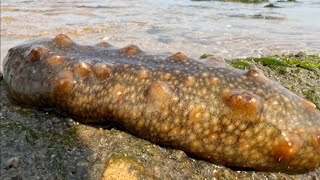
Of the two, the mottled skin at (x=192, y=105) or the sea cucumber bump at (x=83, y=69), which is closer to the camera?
the mottled skin at (x=192, y=105)

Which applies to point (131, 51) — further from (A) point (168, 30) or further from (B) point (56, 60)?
(A) point (168, 30)

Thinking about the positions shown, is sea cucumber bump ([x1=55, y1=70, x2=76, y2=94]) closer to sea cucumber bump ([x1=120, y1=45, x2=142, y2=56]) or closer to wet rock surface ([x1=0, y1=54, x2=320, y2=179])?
wet rock surface ([x1=0, y1=54, x2=320, y2=179])

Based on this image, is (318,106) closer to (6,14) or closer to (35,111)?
(35,111)

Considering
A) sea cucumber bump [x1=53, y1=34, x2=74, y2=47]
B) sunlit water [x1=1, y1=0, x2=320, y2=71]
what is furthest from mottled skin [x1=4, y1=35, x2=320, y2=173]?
sunlit water [x1=1, y1=0, x2=320, y2=71]

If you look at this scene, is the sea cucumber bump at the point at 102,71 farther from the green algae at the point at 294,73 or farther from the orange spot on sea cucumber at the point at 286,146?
the green algae at the point at 294,73

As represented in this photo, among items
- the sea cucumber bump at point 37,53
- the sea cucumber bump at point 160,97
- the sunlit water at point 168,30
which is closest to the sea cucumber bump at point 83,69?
the sea cucumber bump at point 37,53

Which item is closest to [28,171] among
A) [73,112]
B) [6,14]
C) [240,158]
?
[73,112]
